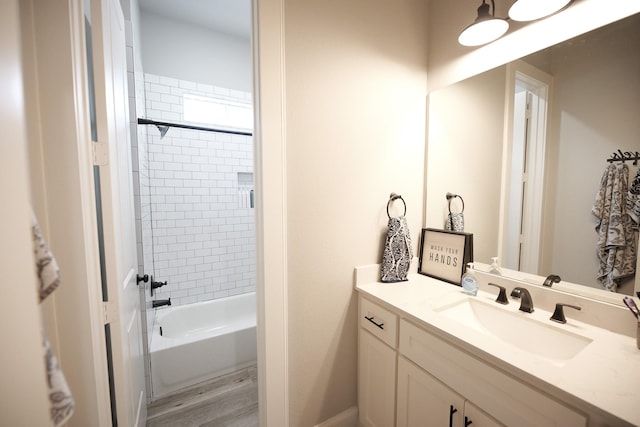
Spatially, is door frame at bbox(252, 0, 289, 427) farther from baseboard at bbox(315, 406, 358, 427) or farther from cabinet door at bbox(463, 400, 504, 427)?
cabinet door at bbox(463, 400, 504, 427)

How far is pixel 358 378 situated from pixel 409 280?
2.08 ft

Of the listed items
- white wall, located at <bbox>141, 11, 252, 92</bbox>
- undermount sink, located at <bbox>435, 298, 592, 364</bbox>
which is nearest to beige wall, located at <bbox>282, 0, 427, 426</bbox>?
undermount sink, located at <bbox>435, 298, 592, 364</bbox>

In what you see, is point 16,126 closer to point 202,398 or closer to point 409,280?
point 409,280

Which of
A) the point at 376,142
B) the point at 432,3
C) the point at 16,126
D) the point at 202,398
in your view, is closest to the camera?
the point at 16,126

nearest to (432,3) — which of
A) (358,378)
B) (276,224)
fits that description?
(276,224)

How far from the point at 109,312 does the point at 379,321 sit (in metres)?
1.18

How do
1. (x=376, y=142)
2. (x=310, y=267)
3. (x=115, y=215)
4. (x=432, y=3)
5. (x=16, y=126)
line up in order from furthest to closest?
(x=432, y=3), (x=376, y=142), (x=310, y=267), (x=115, y=215), (x=16, y=126)

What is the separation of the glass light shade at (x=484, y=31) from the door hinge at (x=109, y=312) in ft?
6.52

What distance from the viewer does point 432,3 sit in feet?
5.19

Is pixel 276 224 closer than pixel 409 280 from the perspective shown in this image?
Yes

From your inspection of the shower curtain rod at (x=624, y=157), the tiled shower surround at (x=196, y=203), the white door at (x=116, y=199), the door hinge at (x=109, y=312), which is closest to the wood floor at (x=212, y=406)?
the white door at (x=116, y=199)

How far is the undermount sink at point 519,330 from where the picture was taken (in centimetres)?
93

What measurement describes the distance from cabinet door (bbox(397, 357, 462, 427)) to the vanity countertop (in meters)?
0.20

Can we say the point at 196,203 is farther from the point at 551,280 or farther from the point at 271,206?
the point at 551,280
